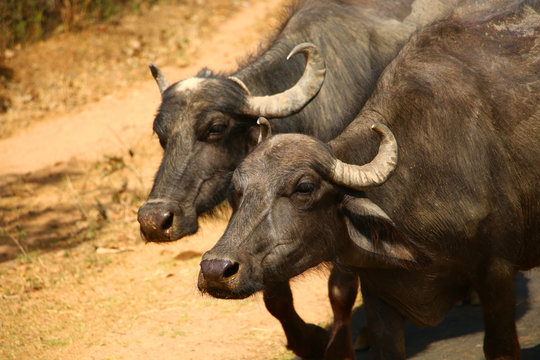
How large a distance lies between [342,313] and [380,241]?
1564mm

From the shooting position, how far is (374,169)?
3.52m

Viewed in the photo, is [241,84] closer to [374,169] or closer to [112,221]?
[374,169]

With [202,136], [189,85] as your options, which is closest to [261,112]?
[202,136]

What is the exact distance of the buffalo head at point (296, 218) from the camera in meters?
3.44

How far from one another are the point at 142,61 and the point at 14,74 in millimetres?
2112

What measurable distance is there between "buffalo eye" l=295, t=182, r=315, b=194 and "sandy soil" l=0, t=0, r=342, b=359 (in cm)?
73

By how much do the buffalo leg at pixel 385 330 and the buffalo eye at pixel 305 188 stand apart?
0.91m

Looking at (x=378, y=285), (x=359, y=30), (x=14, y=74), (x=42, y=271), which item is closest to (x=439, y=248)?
(x=378, y=285)

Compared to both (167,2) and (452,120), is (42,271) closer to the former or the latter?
(452,120)

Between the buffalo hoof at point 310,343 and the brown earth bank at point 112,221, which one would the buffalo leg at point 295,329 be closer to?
the buffalo hoof at point 310,343

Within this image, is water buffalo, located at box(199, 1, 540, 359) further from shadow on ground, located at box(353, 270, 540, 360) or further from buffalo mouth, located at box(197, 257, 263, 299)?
shadow on ground, located at box(353, 270, 540, 360)

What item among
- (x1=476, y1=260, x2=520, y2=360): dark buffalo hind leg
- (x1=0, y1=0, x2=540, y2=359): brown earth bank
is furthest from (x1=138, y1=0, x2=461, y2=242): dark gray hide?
(x1=476, y1=260, x2=520, y2=360): dark buffalo hind leg

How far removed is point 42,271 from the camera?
721 centimetres

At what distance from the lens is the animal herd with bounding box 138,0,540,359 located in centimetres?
356
